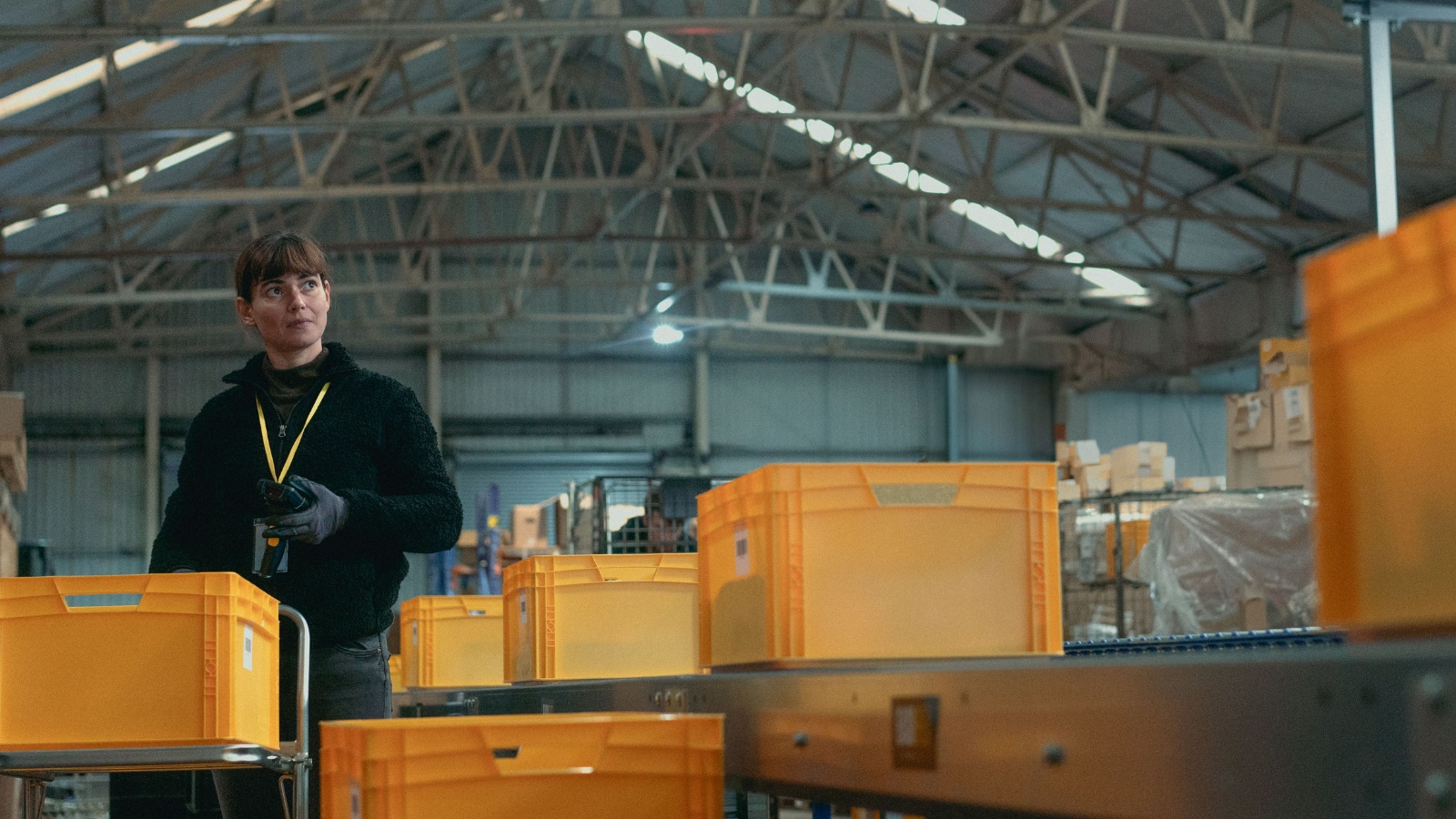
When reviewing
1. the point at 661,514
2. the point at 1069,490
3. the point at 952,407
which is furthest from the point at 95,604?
the point at 952,407

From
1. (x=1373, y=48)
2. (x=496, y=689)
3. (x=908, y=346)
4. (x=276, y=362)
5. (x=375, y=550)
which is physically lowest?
(x=496, y=689)

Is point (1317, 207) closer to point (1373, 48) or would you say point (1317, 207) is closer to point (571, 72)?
point (571, 72)

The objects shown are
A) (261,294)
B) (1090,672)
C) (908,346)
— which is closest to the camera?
(1090,672)

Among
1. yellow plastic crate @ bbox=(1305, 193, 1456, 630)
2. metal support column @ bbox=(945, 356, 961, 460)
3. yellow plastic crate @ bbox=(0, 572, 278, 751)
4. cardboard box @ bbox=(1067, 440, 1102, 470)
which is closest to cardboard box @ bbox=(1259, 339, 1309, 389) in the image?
cardboard box @ bbox=(1067, 440, 1102, 470)

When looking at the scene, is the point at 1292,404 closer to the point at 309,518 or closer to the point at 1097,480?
the point at 1097,480

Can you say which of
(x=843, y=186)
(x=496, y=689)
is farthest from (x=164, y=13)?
(x=496, y=689)

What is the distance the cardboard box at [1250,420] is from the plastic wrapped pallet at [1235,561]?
1.30m

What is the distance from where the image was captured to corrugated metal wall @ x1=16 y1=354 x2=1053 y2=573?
21672 mm

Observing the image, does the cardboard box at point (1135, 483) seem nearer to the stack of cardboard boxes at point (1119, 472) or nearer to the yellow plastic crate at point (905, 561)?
the stack of cardboard boxes at point (1119, 472)

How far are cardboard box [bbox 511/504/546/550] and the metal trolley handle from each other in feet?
37.4

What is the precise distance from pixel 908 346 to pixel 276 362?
21.4 meters

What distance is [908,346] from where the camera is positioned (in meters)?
24.5

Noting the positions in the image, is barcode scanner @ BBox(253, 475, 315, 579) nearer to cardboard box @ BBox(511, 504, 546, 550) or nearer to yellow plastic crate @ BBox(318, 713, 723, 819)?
yellow plastic crate @ BBox(318, 713, 723, 819)

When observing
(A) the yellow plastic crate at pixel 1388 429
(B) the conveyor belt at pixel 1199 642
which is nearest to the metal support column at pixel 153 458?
(B) the conveyor belt at pixel 1199 642
